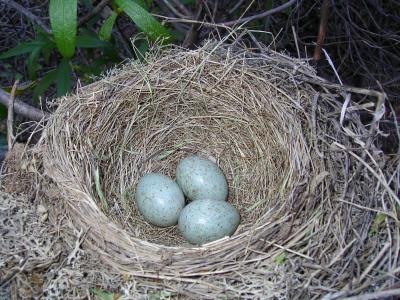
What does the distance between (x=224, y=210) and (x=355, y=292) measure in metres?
0.78

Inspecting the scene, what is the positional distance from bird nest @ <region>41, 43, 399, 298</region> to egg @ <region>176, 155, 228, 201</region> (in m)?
0.14

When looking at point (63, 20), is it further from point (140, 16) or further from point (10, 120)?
point (10, 120)

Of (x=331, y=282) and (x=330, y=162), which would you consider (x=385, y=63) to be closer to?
(x=330, y=162)

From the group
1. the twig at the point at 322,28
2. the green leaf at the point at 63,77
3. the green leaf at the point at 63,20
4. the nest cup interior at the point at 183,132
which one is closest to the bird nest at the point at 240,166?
the nest cup interior at the point at 183,132

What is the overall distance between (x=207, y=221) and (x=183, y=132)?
2.27ft

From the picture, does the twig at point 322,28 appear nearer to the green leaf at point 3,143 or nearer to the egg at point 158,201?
the egg at point 158,201

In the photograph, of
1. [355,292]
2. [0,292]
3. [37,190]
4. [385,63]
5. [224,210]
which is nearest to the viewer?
[355,292]

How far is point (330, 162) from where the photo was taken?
209 centimetres

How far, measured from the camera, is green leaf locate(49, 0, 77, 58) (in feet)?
6.64

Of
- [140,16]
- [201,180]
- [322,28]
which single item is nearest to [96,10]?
[140,16]

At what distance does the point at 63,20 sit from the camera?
2.04 m

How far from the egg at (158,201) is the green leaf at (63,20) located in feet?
2.47

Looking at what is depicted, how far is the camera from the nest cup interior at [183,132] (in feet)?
7.50

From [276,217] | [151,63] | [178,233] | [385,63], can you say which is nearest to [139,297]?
[276,217]
